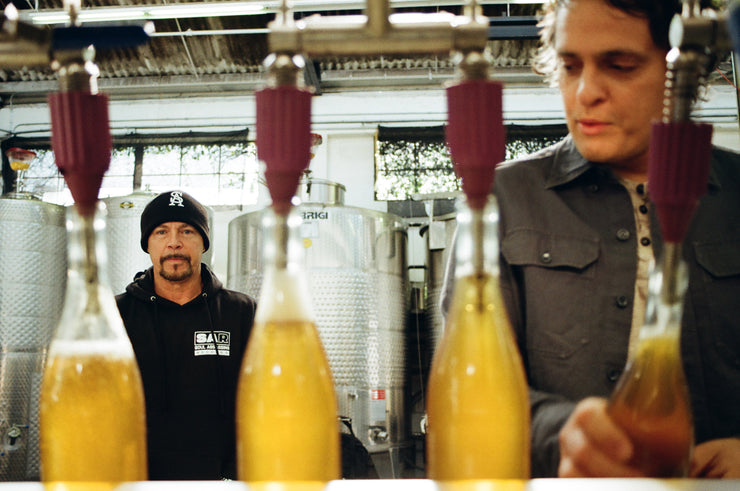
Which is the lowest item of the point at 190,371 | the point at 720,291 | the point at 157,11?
the point at 190,371

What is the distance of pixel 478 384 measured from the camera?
Result: 0.39 metres

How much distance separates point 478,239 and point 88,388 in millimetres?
266

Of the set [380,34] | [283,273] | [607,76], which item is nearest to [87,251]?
[283,273]

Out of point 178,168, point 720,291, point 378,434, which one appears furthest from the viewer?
point 178,168

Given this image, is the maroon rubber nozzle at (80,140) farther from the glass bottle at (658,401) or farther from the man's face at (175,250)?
the man's face at (175,250)

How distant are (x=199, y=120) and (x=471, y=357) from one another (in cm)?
569

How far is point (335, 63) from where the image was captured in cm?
525

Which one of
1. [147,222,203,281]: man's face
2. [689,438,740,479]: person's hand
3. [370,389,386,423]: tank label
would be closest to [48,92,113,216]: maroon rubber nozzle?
[689,438,740,479]: person's hand

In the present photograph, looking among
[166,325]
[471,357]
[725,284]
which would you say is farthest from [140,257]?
[471,357]

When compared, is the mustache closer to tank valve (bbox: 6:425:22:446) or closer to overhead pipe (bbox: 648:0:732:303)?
tank valve (bbox: 6:425:22:446)

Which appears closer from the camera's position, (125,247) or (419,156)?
(125,247)

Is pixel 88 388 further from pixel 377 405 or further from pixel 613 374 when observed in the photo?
pixel 377 405

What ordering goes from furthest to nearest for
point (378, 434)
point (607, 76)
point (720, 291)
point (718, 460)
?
point (378, 434) < point (720, 291) < point (607, 76) < point (718, 460)

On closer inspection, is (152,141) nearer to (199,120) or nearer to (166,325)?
(199,120)
